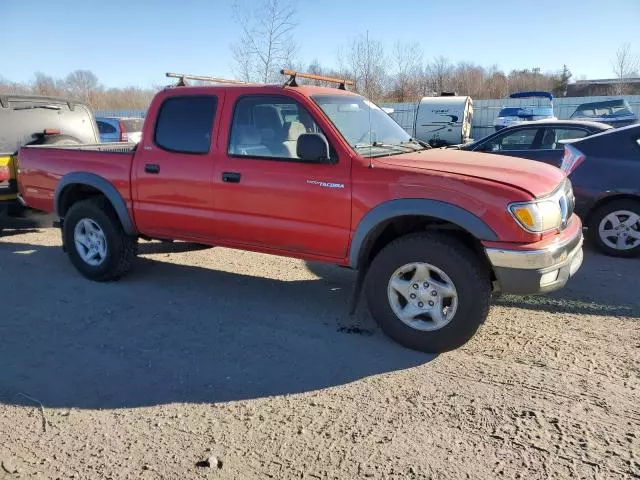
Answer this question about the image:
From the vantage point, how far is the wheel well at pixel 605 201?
635 centimetres

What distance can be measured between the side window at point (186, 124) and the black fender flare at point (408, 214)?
170 centimetres

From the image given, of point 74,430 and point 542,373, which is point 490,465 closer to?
point 542,373

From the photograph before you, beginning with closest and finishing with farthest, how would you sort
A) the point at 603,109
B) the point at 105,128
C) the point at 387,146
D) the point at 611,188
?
the point at 387,146 < the point at 611,188 < the point at 105,128 < the point at 603,109

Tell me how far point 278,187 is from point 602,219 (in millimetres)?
4342

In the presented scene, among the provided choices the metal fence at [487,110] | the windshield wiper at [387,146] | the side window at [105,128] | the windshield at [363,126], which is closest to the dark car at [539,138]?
the windshield at [363,126]

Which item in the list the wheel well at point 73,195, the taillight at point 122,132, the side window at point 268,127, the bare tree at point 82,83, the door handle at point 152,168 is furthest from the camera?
the bare tree at point 82,83

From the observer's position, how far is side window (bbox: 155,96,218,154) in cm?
484

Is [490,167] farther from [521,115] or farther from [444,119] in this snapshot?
[444,119]

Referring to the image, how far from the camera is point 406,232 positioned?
4.27 metres

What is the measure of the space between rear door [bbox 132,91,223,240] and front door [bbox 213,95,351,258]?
194mm

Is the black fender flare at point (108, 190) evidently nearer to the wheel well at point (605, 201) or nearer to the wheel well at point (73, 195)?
the wheel well at point (73, 195)

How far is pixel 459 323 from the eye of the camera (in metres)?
3.77

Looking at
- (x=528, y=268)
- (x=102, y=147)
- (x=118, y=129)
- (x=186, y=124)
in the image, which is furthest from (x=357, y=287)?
(x=118, y=129)

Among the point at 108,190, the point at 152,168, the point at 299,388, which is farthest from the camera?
the point at 108,190
